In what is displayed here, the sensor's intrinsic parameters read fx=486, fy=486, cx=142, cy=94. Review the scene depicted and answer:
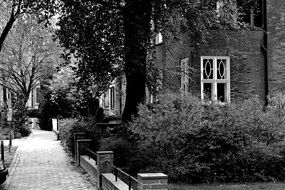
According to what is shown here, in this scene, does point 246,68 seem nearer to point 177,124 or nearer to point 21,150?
point 177,124

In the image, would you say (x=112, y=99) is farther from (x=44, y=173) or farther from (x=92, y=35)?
(x=44, y=173)

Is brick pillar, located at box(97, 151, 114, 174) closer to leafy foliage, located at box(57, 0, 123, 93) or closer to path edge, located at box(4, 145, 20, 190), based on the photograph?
path edge, located at box(4, 145, 20, 190)

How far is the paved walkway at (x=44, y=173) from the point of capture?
1309cm

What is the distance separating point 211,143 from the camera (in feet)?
41.9

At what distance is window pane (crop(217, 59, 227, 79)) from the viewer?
20344 millimetres

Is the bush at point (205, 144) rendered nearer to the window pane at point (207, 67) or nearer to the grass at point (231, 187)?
the grass at point (231, 187)

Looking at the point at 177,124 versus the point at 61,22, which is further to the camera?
the point at 61,22

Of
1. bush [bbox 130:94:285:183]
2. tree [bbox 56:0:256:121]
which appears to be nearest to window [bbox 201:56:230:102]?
tree [bbox 56:0:256:121]

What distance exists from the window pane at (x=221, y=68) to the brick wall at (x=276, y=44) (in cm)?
188

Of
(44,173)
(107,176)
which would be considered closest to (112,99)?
(44,173)

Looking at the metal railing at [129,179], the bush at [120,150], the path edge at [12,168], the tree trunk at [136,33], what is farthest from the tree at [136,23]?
the metal railing at [129,179]

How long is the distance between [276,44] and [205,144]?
939 cm

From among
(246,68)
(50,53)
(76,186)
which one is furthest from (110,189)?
(50,53)

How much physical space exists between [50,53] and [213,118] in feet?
107
